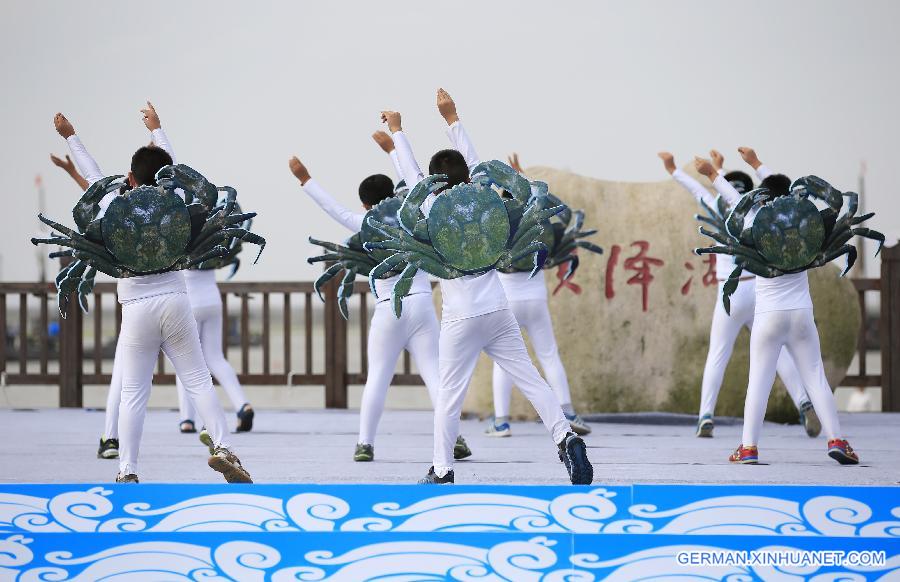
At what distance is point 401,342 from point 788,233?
2178 millimetres

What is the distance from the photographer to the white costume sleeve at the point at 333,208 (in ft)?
19.4

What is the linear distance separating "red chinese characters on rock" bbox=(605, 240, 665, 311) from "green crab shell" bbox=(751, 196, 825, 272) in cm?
328

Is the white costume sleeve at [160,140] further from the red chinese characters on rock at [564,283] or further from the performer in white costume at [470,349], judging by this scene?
the red chinese characters on rock at [564,283]

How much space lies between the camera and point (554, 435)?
5.20 metres

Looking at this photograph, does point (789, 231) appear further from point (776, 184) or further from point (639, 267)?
point (639, 267)

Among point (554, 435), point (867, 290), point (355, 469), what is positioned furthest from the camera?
point (867, 290)

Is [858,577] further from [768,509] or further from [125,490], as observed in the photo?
[125,490]

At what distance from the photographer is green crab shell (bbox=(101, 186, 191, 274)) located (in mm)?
5312

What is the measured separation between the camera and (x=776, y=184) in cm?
666

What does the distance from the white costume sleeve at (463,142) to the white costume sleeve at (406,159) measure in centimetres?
22

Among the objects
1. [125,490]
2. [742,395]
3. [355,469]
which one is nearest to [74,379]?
[355,469]

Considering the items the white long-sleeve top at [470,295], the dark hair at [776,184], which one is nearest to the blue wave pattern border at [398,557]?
the white long-sleeve top at [470,295]

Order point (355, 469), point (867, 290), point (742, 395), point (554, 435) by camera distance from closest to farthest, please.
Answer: point (554, 435) → point (355, 469) → point (742, 395) → point (867, 290)

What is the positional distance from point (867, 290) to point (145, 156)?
23.3ft
